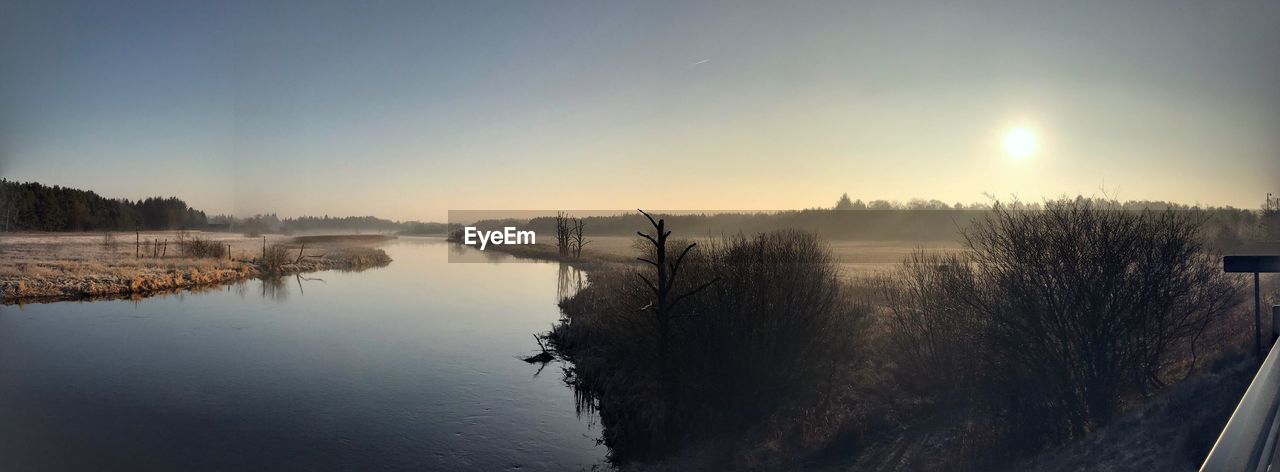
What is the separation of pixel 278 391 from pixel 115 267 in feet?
96.1

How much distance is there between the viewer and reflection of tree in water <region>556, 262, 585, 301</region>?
3528 cm

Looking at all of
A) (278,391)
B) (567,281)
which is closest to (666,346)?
Result: (278,391)

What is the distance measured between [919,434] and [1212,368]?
3948 mm

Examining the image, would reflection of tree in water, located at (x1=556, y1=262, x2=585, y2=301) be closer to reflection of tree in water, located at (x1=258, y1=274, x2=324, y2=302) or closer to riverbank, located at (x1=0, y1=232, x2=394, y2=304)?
reflection of tree in water, located at (x1=258, y1=274, x2=324, y2=302)

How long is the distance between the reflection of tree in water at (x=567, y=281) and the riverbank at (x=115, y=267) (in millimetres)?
18391

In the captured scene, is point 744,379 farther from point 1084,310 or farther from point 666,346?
point 1084,310

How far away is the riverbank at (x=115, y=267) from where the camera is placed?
102ft

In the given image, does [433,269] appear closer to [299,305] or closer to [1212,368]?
[299,305]

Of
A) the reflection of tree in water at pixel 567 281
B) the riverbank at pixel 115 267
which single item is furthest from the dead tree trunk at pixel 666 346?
the riverbank at pixel 115 267

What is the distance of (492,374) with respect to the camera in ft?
59.0

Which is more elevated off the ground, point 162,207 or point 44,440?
point 162,207

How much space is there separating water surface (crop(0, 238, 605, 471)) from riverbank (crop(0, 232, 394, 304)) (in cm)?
327

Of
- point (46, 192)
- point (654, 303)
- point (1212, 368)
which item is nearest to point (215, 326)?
point (654, 303)

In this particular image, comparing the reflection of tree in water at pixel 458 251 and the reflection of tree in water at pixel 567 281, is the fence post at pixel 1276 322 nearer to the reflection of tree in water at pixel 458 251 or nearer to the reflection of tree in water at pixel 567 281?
the reflection of tree in water at pixel 567 281
